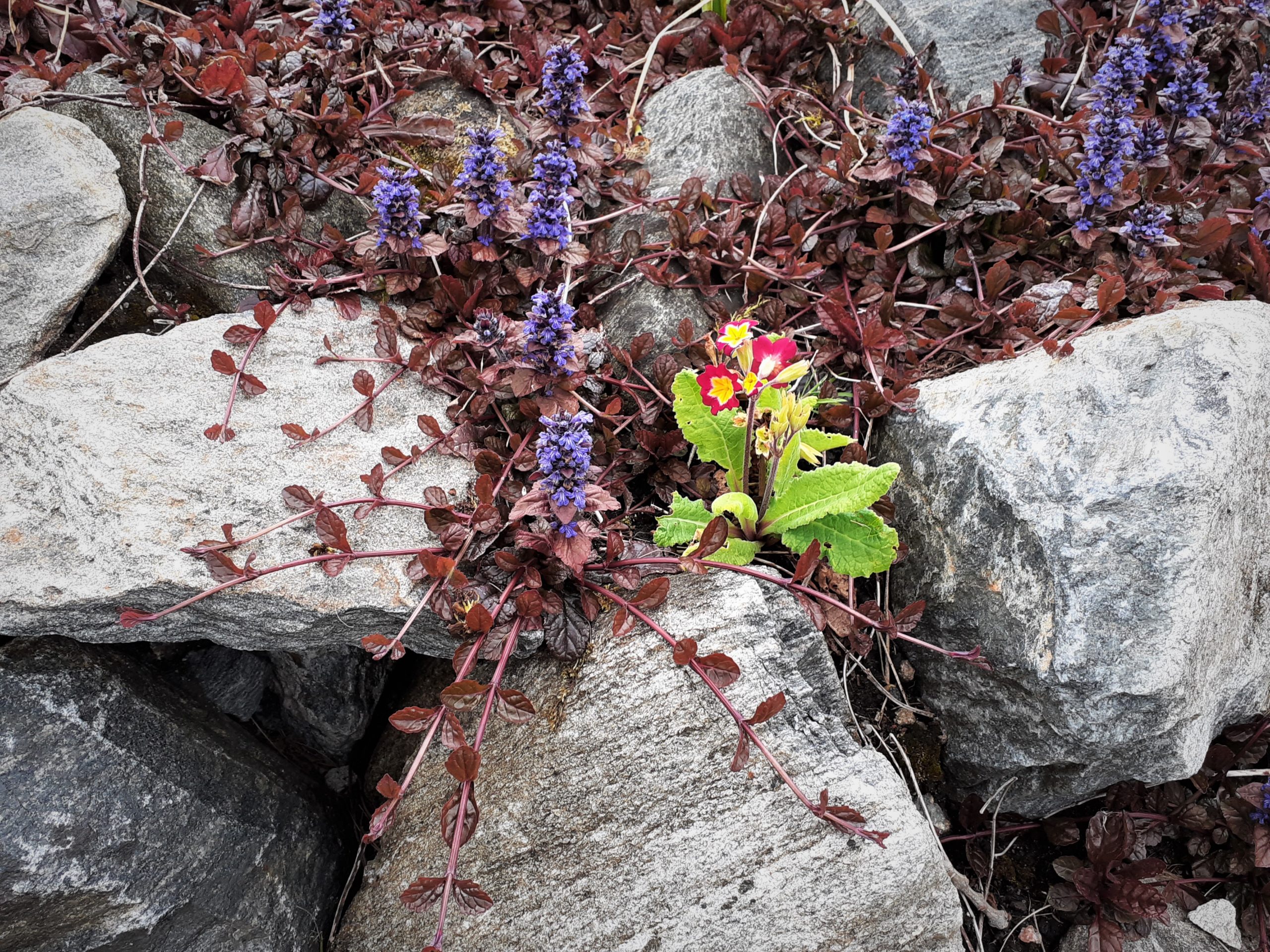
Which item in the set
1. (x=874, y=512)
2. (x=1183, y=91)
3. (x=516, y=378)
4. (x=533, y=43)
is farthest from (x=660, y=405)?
(x=1183, y=91)

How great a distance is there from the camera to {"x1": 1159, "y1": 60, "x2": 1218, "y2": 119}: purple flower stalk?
327 cm

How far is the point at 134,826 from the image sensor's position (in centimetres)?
233

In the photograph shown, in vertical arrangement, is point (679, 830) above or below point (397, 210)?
below

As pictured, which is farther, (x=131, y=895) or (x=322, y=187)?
(x=322, y=187)

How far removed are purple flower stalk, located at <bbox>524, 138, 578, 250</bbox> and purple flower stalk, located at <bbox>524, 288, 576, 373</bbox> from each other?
0.39 metres

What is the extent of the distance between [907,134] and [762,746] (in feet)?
7.49

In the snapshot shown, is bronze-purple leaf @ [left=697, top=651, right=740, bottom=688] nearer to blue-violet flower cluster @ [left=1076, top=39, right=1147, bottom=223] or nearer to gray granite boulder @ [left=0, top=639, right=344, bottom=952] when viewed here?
gray granite boulder @ [left=0, top=639, right=344, bottom=952]

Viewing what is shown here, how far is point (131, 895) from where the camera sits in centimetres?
229

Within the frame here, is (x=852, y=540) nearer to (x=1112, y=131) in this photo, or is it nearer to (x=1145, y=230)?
(x=1145, y=230)

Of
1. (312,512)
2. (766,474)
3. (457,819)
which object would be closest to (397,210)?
(312,512)

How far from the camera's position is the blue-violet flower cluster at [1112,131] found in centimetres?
300

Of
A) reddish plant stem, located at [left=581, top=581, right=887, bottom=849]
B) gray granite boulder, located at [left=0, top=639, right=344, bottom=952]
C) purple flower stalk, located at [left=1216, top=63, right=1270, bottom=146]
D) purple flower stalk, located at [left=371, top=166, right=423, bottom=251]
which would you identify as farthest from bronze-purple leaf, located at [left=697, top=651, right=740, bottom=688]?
purple flower stalk, located at [left=1216, top=63, right=1270, bottom=146]

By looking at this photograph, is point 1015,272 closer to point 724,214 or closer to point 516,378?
point 724,214

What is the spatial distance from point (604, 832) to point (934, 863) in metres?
0.87
